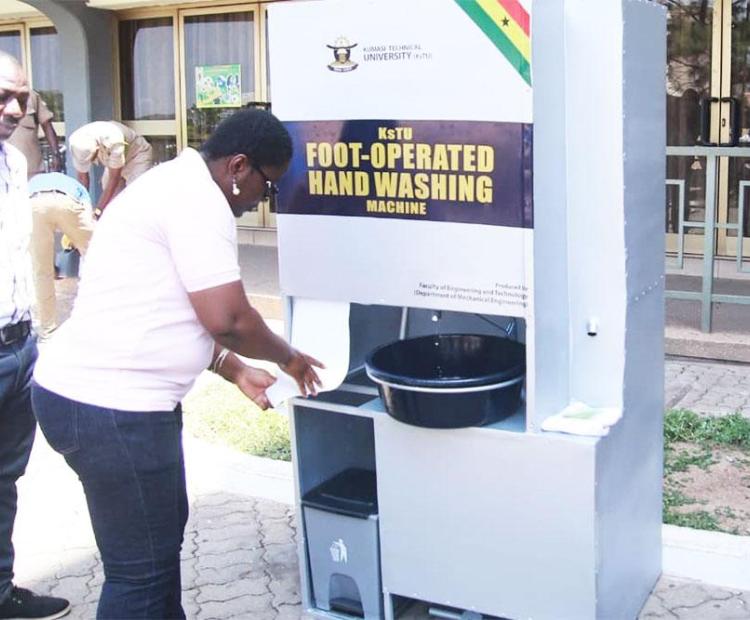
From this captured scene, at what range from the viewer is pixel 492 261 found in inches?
114

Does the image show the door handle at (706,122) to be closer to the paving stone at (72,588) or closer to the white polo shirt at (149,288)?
the paving stone at (72,588)

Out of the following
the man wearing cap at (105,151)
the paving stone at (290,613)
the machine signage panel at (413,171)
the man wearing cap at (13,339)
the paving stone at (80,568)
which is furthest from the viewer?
the man wearing cap at (105,151)

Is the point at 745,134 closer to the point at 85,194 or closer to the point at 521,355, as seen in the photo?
the point at 85,194

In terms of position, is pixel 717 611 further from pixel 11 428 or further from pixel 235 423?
pixel 235 423

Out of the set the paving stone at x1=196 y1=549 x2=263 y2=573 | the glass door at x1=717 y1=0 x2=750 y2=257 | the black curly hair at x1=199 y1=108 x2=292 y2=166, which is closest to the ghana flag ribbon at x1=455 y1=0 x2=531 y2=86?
the black curly hair at x1=199 y1=108 x2=292 y2=166

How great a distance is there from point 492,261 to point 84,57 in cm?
875

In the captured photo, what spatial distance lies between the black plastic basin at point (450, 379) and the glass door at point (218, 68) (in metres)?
6.94

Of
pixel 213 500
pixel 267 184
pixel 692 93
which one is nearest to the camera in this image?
pixel 267 184

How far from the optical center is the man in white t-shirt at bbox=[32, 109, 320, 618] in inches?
98.8

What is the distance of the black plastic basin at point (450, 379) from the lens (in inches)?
116

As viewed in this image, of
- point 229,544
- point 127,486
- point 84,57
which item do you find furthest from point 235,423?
point 84,57

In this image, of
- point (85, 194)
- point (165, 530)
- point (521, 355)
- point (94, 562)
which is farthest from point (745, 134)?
point (165, 530)

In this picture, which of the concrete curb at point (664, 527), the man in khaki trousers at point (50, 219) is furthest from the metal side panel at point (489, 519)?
the man in khaki trousers at point (50, 219)

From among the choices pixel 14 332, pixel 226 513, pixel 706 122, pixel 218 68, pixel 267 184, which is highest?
pixel 218 68
